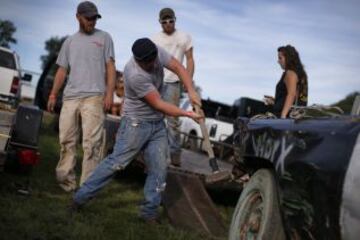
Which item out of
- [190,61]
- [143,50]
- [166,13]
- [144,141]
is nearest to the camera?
[143,50]

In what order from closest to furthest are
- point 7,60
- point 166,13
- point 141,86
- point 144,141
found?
1. point 141,86
2. point 144,141
3. point 166,13
4. point 7,60

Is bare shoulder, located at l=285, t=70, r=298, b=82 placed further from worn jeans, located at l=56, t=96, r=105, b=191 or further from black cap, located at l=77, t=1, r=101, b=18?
black cap, located at l=77, t=1, r=101, b=18

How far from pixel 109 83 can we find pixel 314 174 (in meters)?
3.83

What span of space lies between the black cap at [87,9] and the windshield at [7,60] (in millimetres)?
6302

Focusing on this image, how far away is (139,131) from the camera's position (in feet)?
16.9

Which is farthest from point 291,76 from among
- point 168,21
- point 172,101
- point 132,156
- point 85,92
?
point 85,92

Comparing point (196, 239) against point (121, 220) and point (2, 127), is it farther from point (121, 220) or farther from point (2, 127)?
A: point (2, 127)

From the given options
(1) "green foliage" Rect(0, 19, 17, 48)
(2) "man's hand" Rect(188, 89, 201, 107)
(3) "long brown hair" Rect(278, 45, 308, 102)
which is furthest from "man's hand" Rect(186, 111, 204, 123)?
(1) "green foliage" Rect(0, 19, 17, 48)

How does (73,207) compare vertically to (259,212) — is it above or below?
below

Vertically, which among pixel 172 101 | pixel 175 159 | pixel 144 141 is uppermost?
pixel 172 101

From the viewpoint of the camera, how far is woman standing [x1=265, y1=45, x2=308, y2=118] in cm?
628

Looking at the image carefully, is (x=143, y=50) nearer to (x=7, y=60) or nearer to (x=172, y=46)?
(x=172, y=46)

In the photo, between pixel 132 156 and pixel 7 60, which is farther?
pixel 7 60

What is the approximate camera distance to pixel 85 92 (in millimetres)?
6148
